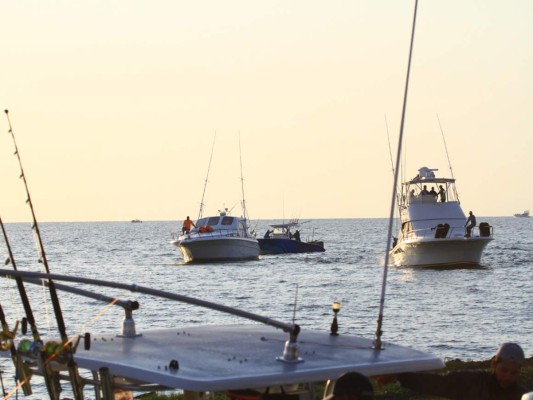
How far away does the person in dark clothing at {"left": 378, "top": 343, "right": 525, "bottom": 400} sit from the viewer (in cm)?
755

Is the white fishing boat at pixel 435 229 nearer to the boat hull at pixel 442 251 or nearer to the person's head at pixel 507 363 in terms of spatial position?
the boat hull at pixel 442 251

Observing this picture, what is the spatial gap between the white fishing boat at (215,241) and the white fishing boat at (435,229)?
14.9 m

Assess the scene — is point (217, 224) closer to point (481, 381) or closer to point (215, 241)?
point (215, 241)

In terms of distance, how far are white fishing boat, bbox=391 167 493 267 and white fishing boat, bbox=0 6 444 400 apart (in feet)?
175

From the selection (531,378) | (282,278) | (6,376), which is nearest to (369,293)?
(282,278)

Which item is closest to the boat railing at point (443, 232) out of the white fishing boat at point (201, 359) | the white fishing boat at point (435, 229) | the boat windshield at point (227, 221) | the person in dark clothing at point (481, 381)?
the white fishing boat at point (435, 229)

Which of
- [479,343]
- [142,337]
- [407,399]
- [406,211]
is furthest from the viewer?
[406,211]

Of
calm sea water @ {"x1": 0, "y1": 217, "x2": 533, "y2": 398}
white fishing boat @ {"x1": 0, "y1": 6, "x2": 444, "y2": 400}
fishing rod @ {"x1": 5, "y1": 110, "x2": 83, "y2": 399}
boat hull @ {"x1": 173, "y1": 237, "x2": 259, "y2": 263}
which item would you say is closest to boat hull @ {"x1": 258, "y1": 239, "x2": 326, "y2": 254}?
calm sea water @ {"x1": 0, "y1": 217, "x2": 533, "y2": 398}

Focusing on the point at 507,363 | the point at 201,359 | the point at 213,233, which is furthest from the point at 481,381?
the point at 213,233

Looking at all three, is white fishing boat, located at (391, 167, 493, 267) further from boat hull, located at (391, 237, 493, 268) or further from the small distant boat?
the small distant boat

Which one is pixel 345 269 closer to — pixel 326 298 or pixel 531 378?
pixel 326 298

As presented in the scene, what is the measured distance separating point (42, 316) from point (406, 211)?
25.0m

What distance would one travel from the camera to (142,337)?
853cm

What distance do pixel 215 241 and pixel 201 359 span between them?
67.7 metres
